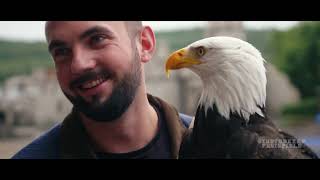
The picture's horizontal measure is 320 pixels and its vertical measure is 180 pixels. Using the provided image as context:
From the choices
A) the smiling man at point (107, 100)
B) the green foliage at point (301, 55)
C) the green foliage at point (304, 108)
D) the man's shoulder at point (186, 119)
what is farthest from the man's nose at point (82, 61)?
the green foliage at point (304, 108)

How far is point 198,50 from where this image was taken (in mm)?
3135

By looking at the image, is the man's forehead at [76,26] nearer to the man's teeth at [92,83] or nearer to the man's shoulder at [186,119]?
the man's teeth at [92,83]

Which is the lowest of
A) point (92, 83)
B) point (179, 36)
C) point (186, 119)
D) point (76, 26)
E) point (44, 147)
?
point (44, 147)

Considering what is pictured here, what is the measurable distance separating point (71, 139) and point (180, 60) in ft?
2.95

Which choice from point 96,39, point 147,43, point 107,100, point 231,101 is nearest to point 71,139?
point 107,100

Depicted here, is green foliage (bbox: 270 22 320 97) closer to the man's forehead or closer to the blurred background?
the blurred background

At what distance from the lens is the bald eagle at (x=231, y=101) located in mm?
3129

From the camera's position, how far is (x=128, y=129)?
3.45 m

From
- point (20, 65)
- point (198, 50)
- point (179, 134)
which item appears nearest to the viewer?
point (198, 50)

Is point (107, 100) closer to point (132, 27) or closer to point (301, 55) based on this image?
point (132, 27)

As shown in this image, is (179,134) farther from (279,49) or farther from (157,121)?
(279,49)

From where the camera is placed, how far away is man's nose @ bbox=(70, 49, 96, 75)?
325 centimetres
